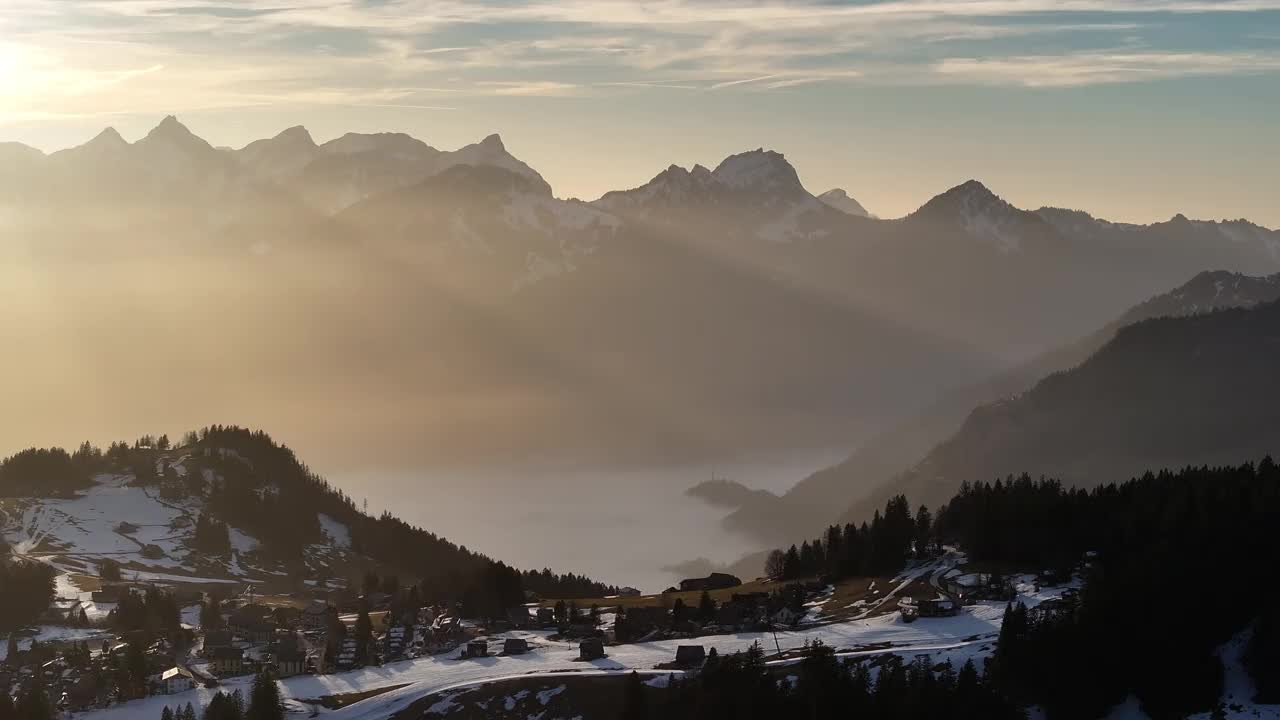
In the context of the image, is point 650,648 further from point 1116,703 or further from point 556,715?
point 1116,703

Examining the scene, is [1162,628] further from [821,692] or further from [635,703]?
[635,703]

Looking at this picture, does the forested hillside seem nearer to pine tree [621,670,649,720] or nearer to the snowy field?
the snowy field

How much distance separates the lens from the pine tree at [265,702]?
17375cm

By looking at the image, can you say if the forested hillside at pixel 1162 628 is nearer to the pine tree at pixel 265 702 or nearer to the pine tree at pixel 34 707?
the pine tree at pixel 265 702

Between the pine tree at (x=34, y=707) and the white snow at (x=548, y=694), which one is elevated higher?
the pine tree at (x=34, y=707)

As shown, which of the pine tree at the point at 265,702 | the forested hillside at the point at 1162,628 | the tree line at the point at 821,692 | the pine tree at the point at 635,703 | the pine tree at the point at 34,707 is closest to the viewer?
the forested hillside at the point at 1162,628

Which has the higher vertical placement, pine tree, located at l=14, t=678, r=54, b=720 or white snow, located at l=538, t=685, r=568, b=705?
pine tree, located at l=14, t=678, r=54, b=720

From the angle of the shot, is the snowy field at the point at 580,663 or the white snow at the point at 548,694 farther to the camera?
the snowy field at the point at 580,663

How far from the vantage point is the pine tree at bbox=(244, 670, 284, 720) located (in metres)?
174

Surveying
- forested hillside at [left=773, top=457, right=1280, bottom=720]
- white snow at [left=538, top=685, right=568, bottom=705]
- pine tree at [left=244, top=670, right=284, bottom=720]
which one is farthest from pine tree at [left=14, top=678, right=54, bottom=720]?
forested hillside at [left=773, top=457, right=1280, bottom=720]

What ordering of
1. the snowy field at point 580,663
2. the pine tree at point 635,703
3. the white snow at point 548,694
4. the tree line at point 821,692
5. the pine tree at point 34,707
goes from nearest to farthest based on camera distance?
1. the tree line at point 821,692
2. the pine tree at point 635,703
3. the white snow at point 548,694
4. the pine tree at point 34,707
5. the snowy field at point 580,663

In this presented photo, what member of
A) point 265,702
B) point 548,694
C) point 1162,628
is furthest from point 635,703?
point 1162,628

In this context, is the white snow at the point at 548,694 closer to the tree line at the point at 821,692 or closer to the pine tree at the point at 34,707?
the tree line at the point at 821,692

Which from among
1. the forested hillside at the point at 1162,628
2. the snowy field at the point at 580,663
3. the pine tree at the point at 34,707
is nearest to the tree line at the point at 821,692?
the forested hillside at the point at 1162,628
